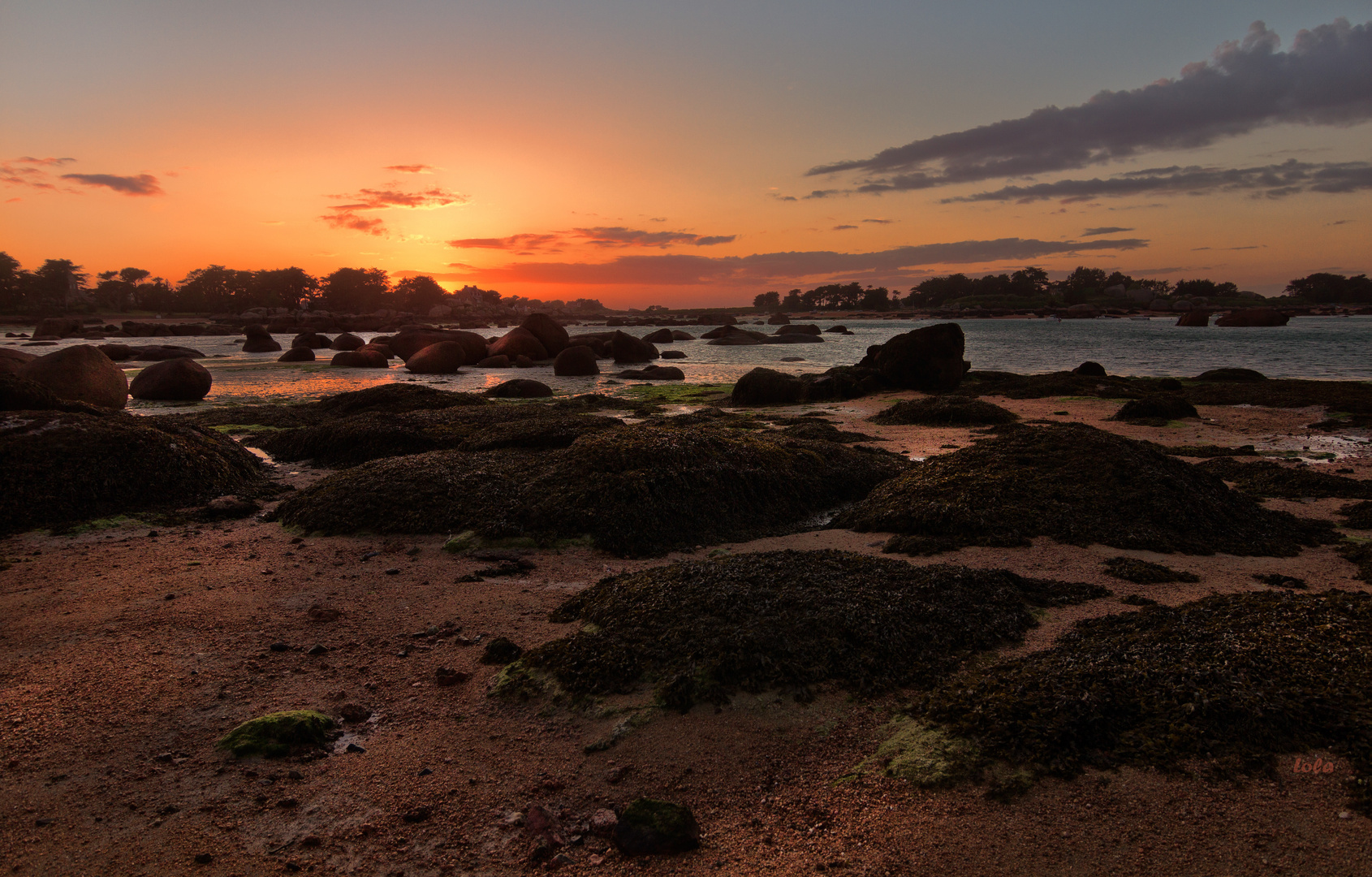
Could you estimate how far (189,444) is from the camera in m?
9.75

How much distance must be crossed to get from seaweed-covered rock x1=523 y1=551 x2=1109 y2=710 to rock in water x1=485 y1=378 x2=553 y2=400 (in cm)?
1669

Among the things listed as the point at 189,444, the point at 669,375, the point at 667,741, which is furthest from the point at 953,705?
the point at 669,375

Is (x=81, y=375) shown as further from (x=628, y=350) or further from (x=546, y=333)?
(x=628, y=350)

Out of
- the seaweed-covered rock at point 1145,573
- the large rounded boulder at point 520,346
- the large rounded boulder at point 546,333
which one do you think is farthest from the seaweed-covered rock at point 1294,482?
the large rounded boulder at point 546,333

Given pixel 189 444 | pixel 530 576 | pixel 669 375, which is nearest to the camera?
pixel 530 576

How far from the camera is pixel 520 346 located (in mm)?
35812

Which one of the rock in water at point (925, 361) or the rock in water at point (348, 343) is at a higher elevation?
the rock in water at point (348, 343)

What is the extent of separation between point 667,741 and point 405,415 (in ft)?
35.3

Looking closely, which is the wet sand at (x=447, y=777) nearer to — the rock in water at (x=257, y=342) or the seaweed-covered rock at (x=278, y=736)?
the seaweed-covered rock at (x=278, y=736)

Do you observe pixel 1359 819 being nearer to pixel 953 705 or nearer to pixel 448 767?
pixel 953 705

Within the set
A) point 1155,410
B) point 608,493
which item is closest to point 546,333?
point 1155,410

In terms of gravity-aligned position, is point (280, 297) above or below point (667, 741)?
above

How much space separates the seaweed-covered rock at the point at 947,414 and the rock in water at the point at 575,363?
54.2 feet

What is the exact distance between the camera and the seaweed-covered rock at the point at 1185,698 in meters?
3.19
